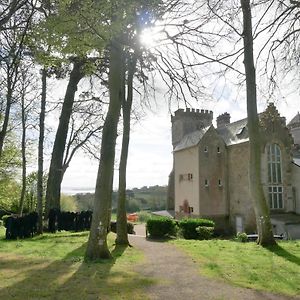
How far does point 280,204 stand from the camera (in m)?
39.6

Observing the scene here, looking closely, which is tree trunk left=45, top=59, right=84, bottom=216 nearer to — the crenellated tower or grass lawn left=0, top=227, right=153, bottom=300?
grass lawn left=0, top=227, right=153, bottom=300

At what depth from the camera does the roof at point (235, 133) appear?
40.7 meters

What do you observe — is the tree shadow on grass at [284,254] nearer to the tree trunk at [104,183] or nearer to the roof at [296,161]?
the tree trunk at [104,183]

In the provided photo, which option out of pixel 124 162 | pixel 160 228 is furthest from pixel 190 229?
pixel 124 162

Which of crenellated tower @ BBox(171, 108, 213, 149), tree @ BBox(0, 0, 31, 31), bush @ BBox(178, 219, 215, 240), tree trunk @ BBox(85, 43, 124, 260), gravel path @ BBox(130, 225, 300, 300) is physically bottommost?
gravel path @ BBox(130, 225, 300, 300)

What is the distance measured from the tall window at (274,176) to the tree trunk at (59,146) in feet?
77.4

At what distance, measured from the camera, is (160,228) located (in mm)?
21062

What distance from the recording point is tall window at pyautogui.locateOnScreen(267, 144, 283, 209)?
39594 millimetres

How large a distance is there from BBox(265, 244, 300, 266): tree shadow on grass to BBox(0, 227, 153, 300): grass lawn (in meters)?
4.58

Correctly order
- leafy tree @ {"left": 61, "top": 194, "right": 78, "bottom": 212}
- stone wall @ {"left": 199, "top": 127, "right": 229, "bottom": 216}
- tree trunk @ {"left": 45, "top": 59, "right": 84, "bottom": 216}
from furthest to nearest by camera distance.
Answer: leafy tree @ {"left": 61, "top": 194, "right": 78, "bottom": 212}
stone wall @ {"left": 199, "top": 127, "right": 229, "bottom": 216}
tree trunk @ {"left": 45, "top": 59, "right": 84, "bottom": 216}

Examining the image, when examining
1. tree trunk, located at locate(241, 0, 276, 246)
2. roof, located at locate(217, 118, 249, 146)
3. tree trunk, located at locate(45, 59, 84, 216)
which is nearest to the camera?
tree trunk, located at locate(241, 0, 276, 246)

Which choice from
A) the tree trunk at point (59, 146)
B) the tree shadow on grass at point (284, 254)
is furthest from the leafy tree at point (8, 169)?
the tree shadow on grass at point (284, 254)

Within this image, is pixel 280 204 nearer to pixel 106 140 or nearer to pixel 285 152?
pixel 285 152

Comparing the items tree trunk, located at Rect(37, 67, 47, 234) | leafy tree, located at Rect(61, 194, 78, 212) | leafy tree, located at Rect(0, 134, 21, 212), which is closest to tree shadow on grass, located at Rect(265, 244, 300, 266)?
tree trunk, located at Rect(37, 67, 47, 234)
